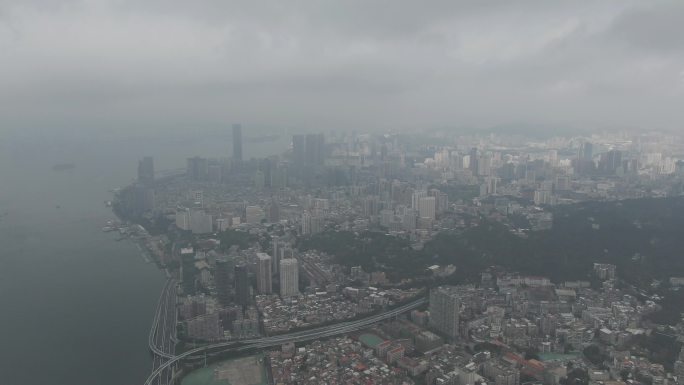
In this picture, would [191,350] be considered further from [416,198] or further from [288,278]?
[416,198]

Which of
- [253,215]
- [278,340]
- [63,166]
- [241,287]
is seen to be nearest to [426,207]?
[253,215]

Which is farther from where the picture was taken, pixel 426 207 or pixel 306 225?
pixel 426 207

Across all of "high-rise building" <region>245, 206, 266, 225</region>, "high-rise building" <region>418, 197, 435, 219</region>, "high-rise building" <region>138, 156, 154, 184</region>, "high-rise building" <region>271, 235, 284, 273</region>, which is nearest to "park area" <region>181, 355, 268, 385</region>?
"high-rise building" <region>271, 235, 284, 273</region>

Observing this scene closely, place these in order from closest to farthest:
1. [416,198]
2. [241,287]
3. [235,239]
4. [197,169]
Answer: [241,287]
[235,239]
[416,198]
[197,169]

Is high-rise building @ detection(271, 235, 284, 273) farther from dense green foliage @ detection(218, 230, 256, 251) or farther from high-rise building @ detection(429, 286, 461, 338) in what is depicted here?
high-rise building @ detection(429, 286, 461, 338)

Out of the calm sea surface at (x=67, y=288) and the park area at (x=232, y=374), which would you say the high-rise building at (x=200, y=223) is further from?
the park area at (x=232, y=374)

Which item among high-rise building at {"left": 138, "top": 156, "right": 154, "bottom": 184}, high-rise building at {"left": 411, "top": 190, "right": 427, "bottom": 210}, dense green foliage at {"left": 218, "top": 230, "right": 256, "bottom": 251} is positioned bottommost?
dense green foliage at {"left": 218, "top": 230, "right": 256, "bottom": 251}
